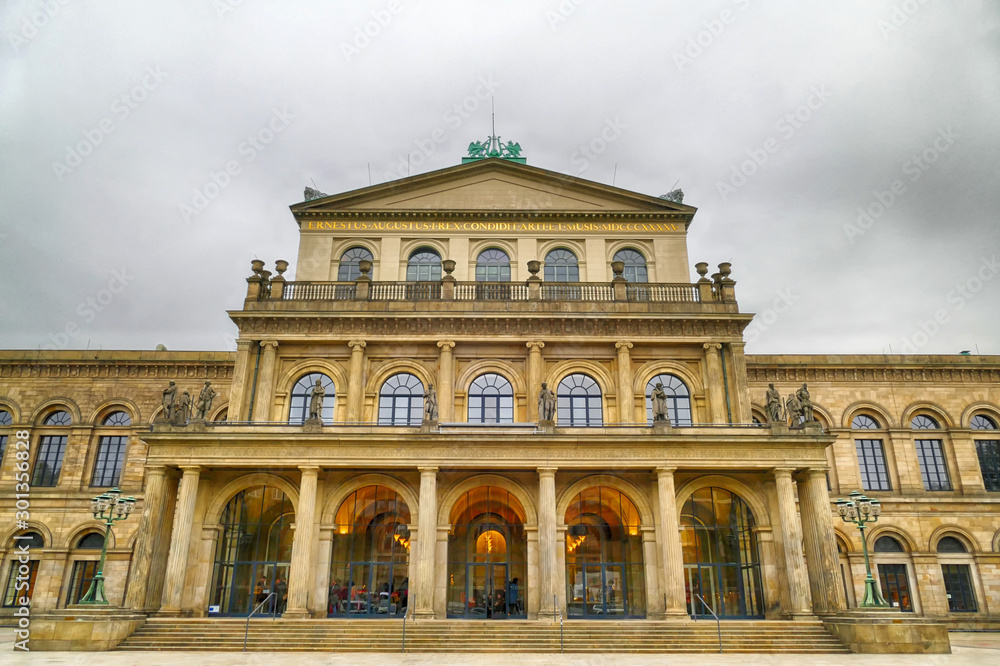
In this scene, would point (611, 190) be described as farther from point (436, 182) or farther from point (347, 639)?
point (347, 639)

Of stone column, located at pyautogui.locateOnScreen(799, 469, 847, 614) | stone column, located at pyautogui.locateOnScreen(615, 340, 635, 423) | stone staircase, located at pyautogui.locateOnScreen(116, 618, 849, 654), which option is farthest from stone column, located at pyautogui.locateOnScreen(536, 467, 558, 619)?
stone column, located at pyautogui.locateOnScreen(799, 469, 847, 614)

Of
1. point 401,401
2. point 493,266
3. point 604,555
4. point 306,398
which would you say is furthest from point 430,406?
point 493,266

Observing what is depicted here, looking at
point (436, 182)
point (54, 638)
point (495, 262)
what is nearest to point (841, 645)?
point (495, 262)

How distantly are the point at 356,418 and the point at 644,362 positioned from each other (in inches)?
507

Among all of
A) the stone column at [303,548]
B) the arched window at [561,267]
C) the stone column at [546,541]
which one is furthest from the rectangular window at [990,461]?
the stone column at [303,548]

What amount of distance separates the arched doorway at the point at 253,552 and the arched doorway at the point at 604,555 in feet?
35.0

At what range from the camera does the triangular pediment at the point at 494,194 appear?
115 ft

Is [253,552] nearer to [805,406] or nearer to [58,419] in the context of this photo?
[58,419]

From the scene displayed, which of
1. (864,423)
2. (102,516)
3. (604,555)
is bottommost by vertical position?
(604,555)

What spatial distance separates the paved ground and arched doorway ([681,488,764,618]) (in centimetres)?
550

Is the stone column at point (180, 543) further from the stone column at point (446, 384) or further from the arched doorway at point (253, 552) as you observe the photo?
the stone column at point (446, 384)

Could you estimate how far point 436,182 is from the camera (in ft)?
116

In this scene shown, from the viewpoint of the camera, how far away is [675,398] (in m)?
30.5

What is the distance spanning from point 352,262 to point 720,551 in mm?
21324
